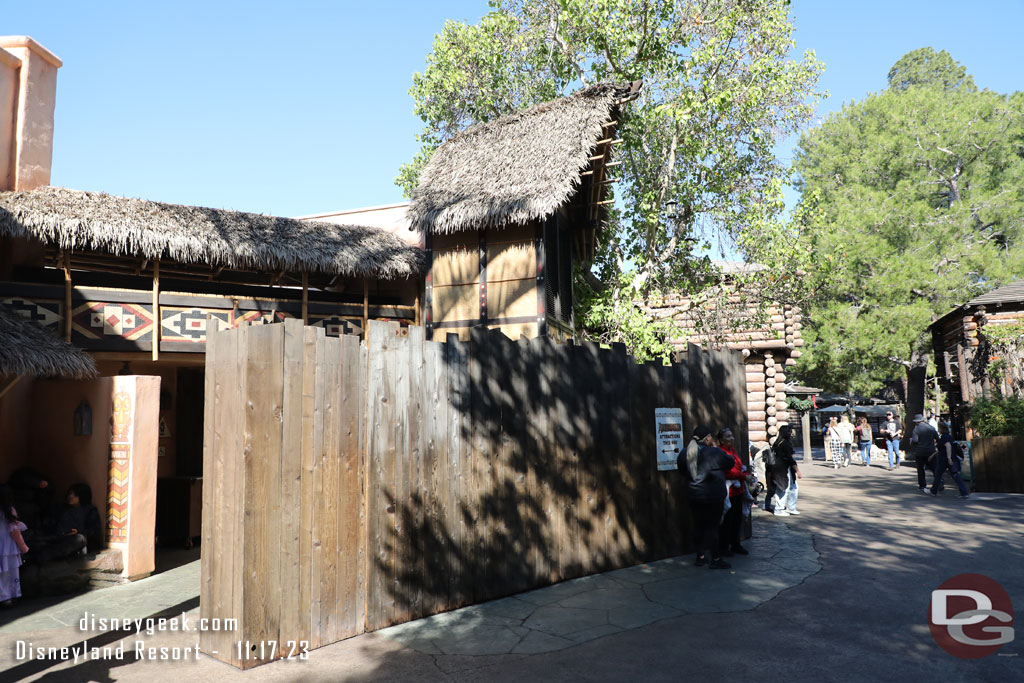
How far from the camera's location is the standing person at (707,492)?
7.93 m

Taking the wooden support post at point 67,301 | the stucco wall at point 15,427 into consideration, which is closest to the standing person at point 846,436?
the wooden support post at point 67,301

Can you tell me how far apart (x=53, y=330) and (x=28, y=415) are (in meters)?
1.38

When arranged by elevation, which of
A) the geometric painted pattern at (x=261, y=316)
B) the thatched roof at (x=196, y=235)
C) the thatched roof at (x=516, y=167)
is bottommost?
the geometric painted pattern at (x=261, y=316)

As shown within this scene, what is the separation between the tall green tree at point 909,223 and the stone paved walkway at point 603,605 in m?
15.9

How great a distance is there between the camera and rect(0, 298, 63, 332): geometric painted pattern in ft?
33.3

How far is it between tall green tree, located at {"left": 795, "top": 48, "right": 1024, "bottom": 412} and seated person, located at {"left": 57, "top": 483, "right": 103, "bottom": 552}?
19924 mm

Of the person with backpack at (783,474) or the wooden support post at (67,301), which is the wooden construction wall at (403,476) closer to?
the person with backpack at (783,474)

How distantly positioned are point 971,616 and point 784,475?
5.90 metres

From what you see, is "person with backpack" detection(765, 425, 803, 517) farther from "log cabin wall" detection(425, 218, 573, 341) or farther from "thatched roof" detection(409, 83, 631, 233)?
"thatched roof" detection(409, 83, 631, 233)

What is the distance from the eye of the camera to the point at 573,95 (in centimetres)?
1354

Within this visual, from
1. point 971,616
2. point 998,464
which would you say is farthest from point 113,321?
point 998,464

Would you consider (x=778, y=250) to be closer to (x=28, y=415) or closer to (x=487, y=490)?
(x=487, y=490)

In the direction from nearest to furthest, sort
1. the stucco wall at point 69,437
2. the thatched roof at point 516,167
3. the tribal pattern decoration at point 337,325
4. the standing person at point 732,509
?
the standing person at point 732,509 → the stucco wall at point 69,437 → the thatched roof at point 516,167 → the tribal pattern decoration at point 337,325

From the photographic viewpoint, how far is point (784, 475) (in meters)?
11.8
